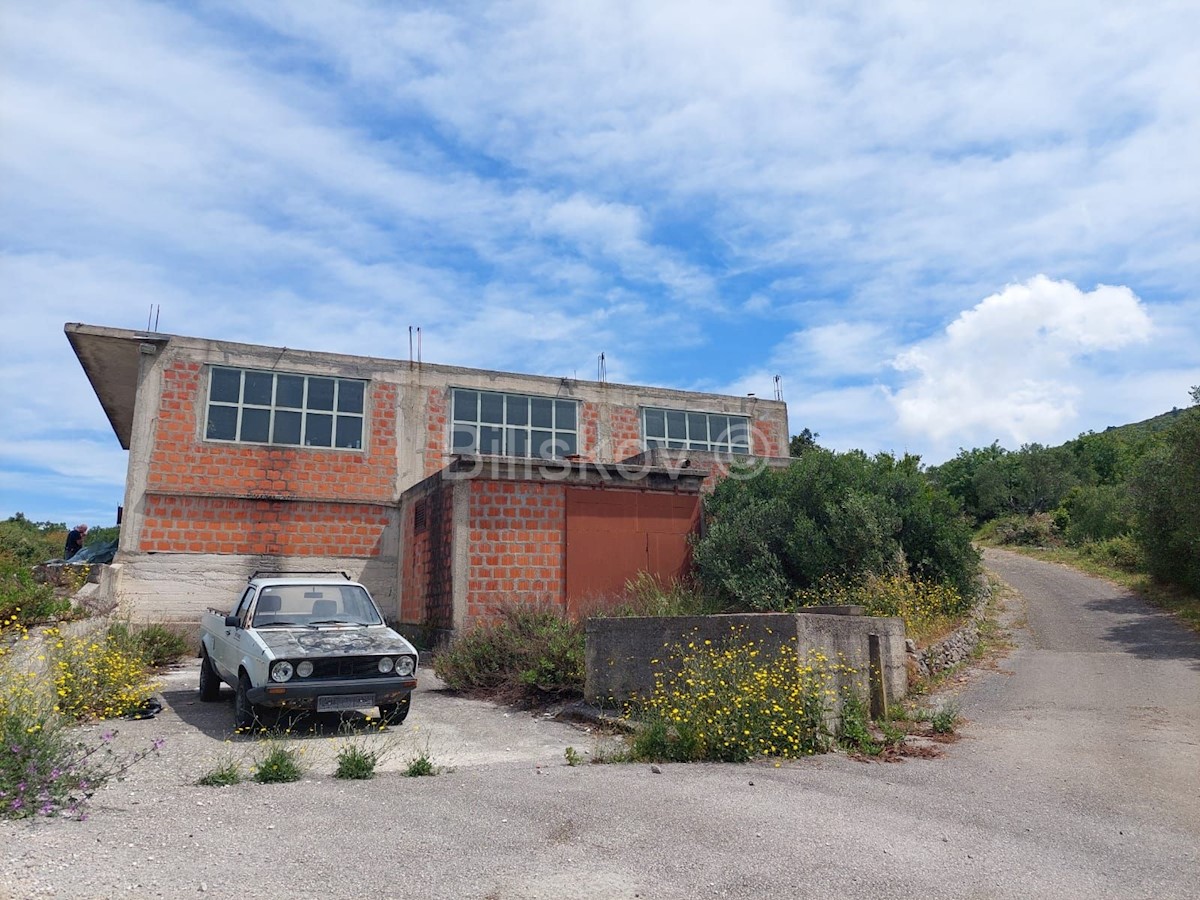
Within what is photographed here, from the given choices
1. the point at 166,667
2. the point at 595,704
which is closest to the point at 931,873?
the point at 595,704

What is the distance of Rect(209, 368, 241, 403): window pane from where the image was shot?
18.8 meters

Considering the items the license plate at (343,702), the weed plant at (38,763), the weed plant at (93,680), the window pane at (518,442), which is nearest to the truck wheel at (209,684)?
the weed plant at (93,680)

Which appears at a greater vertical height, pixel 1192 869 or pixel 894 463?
pixel 894 463

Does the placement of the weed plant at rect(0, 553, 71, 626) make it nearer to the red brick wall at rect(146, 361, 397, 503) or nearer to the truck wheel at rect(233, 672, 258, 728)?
the truck wheel at rect(233, 672, 258, 728)

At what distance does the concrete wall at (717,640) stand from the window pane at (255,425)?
1151cm

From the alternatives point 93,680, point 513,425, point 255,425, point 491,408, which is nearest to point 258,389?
point 255,425

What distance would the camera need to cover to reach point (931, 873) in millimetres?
4812

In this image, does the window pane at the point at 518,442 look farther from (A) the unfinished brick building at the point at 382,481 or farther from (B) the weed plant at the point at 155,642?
(B) the weed plant at the point at 155,642

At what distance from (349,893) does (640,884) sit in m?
1.49

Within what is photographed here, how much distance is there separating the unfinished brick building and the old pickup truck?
458 cm

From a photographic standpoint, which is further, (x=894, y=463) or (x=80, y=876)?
(x=894, y=463)

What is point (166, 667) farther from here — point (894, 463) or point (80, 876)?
point (894, 463)

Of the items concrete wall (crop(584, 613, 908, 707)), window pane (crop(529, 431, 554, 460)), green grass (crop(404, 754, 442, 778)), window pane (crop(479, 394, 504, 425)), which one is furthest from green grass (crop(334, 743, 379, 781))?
window pane (crop(529, 431, 554, 460))

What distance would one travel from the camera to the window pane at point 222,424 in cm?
1858
